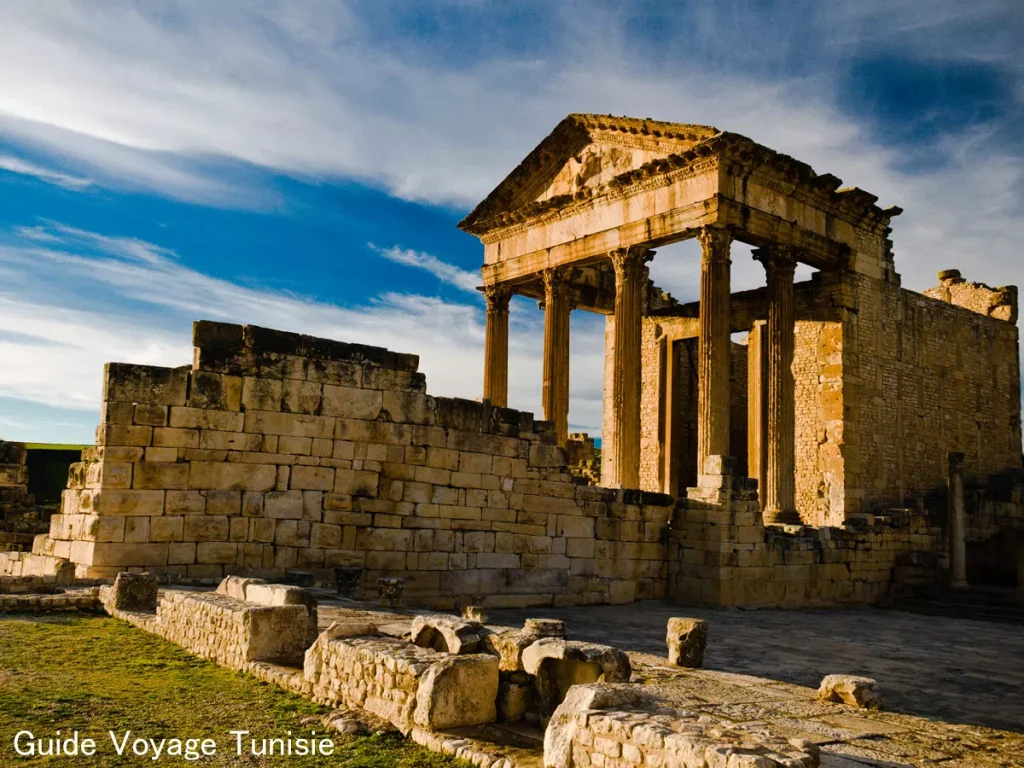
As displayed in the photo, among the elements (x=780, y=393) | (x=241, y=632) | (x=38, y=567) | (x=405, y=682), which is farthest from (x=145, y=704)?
(x=780, y=393)

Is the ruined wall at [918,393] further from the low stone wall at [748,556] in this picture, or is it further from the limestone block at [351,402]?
the limestone block at [351,402]

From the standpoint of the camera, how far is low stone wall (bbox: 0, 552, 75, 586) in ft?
31.1

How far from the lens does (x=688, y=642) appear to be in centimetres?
793

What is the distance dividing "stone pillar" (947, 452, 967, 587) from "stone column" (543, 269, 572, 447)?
27.1 ft

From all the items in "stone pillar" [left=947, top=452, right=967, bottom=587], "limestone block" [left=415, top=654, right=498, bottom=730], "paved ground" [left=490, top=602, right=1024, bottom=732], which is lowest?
"paved ground" [left=490, top=602, right=1024, bottom=732]

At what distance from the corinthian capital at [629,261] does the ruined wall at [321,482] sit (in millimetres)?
7088

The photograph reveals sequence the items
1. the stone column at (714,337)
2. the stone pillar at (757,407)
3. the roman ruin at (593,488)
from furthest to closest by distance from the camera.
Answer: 1. the stone pillar at (757,407)
2. the stone column at (714,337)
3. the roman ruin at (593,488)

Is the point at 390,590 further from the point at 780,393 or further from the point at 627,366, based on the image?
the point at 780,393

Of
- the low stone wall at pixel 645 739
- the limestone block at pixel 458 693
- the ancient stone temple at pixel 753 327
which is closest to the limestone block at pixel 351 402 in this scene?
the limestone block at pixel 458 693

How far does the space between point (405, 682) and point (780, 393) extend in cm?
1495

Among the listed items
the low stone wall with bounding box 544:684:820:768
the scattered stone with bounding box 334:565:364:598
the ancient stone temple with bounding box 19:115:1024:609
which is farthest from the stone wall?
the low stone wall with bounding box 544:684:820:768

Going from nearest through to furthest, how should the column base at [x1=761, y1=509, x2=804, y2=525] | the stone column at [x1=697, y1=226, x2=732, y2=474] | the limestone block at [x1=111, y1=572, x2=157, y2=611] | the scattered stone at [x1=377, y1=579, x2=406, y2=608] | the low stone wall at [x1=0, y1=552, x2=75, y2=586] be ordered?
the limestone block at [x1=111, y1=572, x2=157, y2=611], the low stone wall at [x1=0, y1=552, x2=75, y2=586], the scattered stone at [x1=377, y1=579, x2=406, y2=608], the stone column at [x1=697, y1=226, x2=732, y2=474], the column base at [x1=761, y1=509, x2=804, y2=525]

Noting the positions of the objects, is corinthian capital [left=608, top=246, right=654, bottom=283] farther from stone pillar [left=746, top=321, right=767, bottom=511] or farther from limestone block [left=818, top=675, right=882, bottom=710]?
limestone block [left=818, top=675, right=882, bottom=710]

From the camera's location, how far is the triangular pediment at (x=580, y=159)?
1912 centimetres
